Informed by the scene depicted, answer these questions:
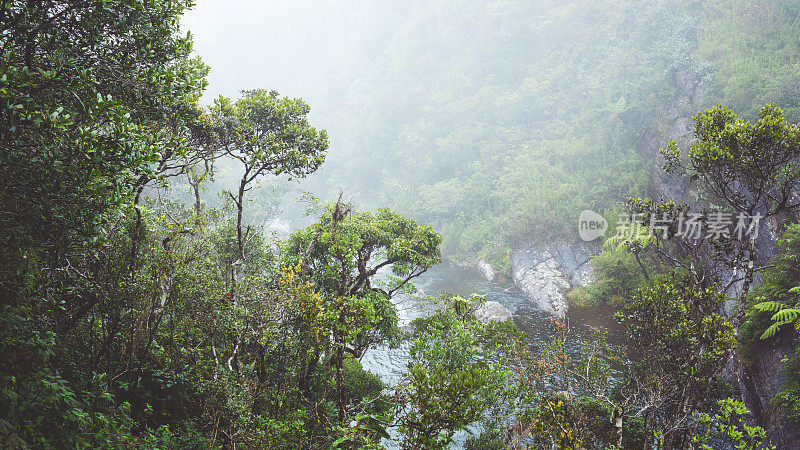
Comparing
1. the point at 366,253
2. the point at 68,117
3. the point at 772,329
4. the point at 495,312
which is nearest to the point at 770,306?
the point at 772,329

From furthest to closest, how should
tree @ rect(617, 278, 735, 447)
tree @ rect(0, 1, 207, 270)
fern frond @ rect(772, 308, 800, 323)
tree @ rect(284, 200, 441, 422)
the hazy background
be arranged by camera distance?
the hazy background, tree @ rect(284, 200, 441, 422), fern frond @ rect(772, 308, 800, 323), tree @ rect(617, 278, 735, 447), tree @ rect(0, 1, 207, 270)

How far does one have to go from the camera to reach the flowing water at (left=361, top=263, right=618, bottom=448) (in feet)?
56.2

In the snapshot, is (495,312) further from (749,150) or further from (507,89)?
(507,89)

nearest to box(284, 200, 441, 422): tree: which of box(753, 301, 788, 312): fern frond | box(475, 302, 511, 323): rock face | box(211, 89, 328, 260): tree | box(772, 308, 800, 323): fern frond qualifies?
box(211, 89, 328, 260): tree

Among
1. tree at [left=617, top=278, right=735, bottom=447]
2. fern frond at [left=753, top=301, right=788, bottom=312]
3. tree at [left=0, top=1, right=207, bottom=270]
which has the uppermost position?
tree at [left=0, top=1, right=207, bottom=270]

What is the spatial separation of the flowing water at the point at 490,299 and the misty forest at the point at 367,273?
0.73ft

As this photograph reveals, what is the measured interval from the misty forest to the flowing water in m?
0.22

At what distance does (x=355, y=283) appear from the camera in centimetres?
A: 1225

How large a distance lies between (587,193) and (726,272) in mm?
12520

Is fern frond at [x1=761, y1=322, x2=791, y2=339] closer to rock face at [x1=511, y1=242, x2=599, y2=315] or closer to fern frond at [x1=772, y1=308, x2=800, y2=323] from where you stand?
fern frond at [x1=772, y1=308, x2=800, y2=323]

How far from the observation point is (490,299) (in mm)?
25438

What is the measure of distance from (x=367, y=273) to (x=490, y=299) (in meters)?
15.9

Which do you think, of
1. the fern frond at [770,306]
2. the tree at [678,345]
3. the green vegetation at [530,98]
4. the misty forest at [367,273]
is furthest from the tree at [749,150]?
the green vegetation at [530,98]

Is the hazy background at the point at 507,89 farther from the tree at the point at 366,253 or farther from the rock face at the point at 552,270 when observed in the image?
the tree at the point at 366,253
